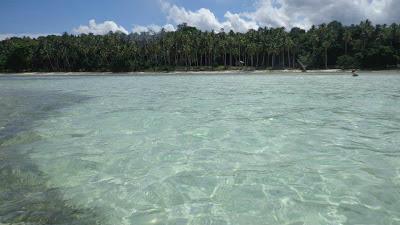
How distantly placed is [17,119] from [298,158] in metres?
11.1

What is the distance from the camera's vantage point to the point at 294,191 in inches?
270

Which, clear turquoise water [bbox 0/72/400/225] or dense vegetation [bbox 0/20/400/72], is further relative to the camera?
dense vegetation [bbox 0/20/400/72]

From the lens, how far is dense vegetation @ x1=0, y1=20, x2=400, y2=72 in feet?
286

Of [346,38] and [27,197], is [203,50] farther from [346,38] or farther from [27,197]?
[27,197]

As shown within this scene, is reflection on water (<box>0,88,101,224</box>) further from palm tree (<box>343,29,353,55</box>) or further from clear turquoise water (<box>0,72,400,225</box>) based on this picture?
palm tree (<box>343,29,353,55</box>)

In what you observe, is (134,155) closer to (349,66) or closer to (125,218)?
(125,218)

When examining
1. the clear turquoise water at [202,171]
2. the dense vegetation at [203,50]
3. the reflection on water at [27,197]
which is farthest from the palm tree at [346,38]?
the reflection on water at [27,197]

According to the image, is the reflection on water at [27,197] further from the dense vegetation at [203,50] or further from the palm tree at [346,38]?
the palm tree at [346,38]

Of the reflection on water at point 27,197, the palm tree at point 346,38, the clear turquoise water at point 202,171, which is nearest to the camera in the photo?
the reflection on water at point 27,197

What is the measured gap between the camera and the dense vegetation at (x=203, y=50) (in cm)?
8719

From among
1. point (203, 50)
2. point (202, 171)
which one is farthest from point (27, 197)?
point (203, 50)

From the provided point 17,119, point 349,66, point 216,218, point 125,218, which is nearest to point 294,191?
point 216,218

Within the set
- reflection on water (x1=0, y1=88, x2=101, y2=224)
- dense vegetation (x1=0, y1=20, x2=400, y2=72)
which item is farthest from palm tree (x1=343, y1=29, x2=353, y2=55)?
reflection on water (x1=0, y1=88, x2=101, y2=224)

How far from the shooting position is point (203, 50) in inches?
3708
